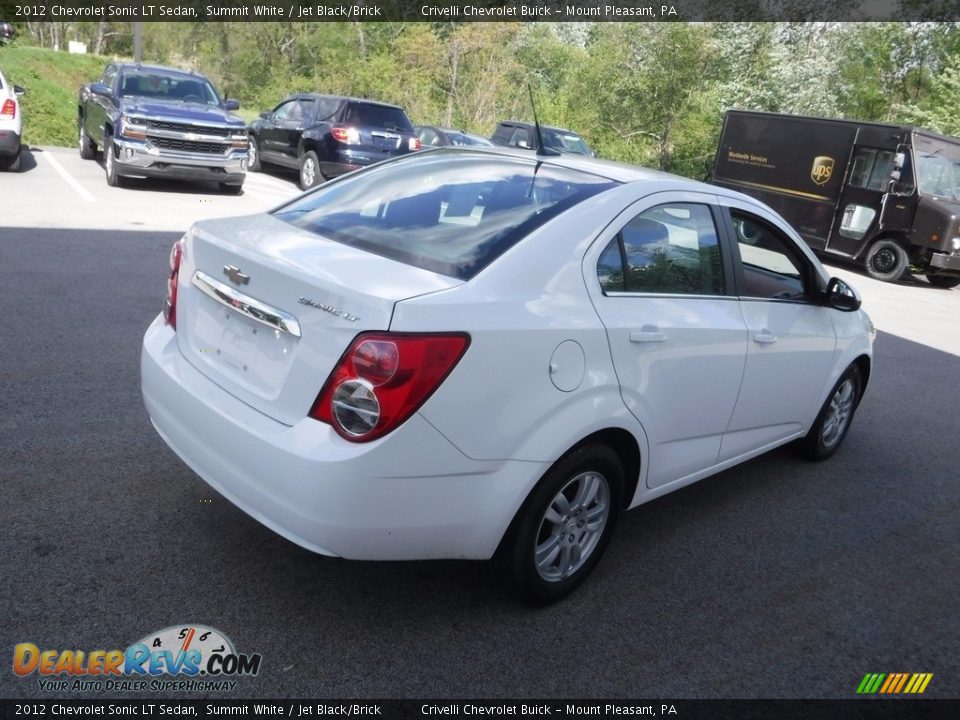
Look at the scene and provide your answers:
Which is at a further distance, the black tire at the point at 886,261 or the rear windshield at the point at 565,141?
the rear windshield at the point at 565,141

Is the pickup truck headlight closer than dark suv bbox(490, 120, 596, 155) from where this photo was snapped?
Yes

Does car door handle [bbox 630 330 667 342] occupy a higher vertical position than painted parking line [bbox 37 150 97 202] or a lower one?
higher

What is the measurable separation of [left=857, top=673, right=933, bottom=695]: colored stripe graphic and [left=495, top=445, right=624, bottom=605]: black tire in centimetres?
107

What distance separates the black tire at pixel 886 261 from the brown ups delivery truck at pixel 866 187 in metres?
0.02

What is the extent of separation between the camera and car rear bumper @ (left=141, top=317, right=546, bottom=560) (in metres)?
2.71

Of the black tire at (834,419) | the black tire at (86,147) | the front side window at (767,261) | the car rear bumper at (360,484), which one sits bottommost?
the black tire at (86,147)

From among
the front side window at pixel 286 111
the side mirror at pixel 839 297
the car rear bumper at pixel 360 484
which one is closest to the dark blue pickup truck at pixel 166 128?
the front side window at pixel 286 111

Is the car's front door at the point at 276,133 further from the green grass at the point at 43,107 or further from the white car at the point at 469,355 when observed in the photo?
the white car at the point at 469,355

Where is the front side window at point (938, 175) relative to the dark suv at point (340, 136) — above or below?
above

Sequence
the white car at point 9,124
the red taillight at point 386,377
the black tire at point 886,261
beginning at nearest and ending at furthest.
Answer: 1. the red taillight at point 386,377
2. the white car at point 9,124
3. the black tire at point 886,261

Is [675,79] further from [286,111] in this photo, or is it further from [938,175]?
[286,111]

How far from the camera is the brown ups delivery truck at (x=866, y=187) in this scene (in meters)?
→ 14.4

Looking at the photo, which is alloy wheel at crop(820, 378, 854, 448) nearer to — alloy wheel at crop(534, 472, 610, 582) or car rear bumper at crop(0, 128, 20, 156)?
alloy wheel at crop(534, 472, 610, 582)
